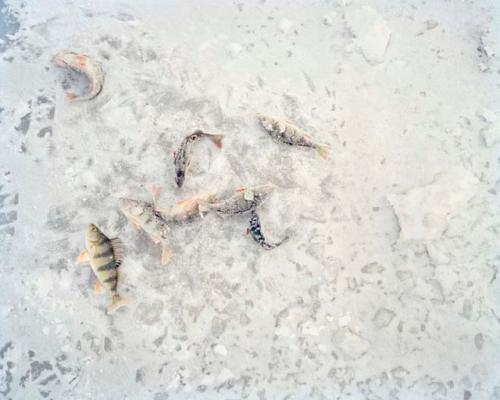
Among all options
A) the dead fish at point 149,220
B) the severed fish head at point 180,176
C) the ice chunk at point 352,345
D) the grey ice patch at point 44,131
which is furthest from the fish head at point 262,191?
the grey ice patch at point 44,131

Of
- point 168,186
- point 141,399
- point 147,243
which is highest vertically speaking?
point 168,186

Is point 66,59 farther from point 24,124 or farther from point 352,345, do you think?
point 352,345

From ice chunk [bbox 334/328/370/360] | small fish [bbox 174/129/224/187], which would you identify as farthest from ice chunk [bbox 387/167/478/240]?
small fish [bbox 174/129/224/187]

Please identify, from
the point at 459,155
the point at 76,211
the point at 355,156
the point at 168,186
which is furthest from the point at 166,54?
the point at 459,155

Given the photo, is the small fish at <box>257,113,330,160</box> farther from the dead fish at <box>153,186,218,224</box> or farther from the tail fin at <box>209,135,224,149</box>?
the dead fish at <box>153,186,218,224</box>

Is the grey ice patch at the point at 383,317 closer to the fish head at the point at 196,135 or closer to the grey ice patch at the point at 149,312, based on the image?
the grey ice patch at the point at 149,312

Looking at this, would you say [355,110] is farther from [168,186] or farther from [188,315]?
[188,315]
